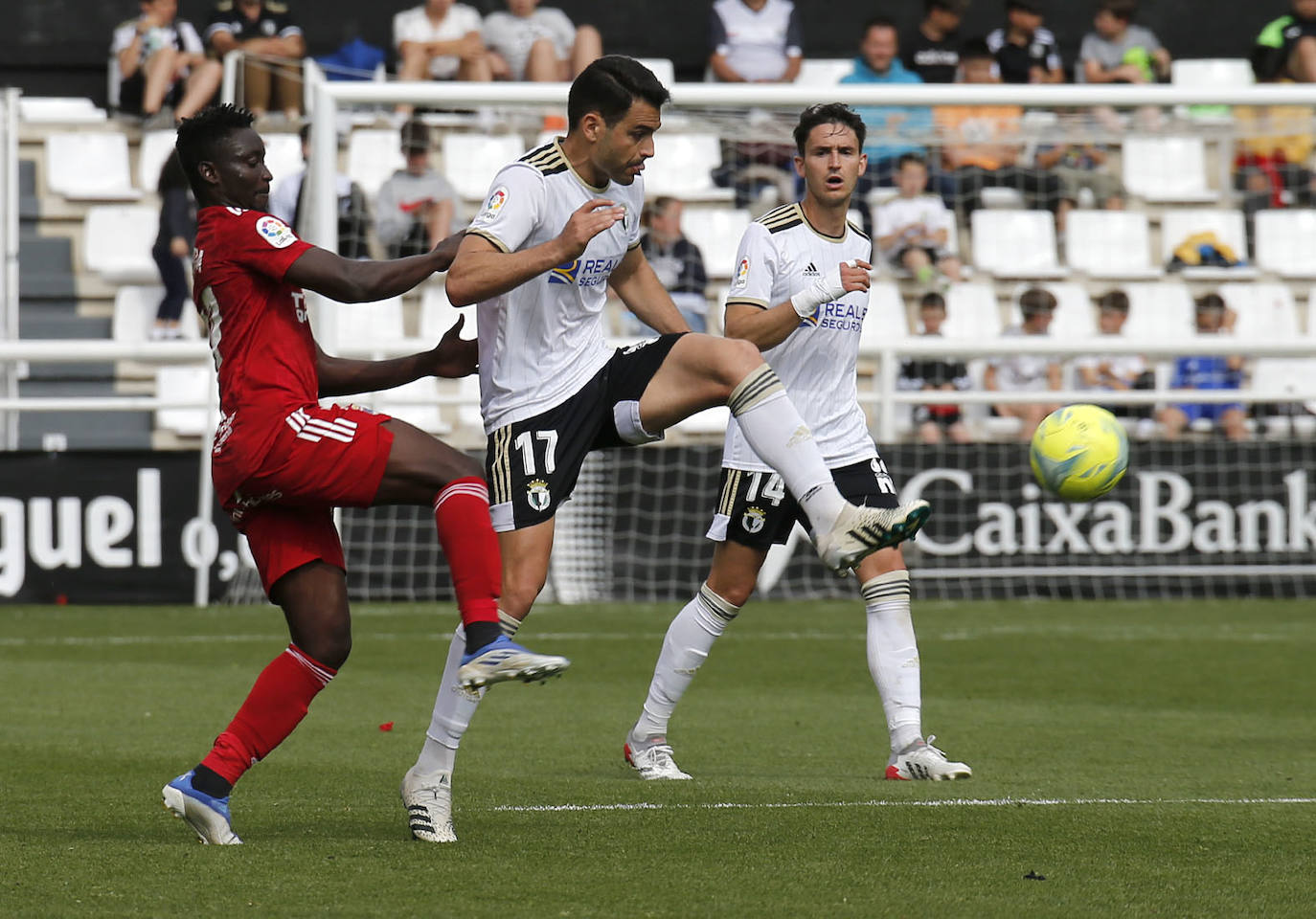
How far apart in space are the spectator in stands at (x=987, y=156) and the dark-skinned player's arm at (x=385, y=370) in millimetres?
9524

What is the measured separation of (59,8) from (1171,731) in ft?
44.0

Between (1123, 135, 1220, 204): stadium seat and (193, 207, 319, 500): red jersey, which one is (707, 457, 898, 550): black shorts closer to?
(193, 207, 319, 500): red jersey

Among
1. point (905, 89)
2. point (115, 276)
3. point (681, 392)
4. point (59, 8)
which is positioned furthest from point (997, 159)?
point (681, 392)

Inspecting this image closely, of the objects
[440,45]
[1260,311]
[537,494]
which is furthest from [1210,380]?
[537,494]

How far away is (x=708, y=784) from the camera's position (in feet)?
20.6

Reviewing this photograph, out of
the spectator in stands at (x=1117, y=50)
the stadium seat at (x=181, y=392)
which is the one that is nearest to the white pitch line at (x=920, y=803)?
the stadium seat at (x=181, y=392)

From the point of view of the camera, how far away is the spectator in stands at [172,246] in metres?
15.1

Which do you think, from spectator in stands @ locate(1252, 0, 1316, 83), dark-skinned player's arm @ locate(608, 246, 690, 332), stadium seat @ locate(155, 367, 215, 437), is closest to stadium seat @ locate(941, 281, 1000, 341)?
spectator in stands @ locate(1252, 0, 1316, 83)

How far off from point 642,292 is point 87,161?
485 inches

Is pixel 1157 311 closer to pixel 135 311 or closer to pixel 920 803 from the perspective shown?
pixel 135 311

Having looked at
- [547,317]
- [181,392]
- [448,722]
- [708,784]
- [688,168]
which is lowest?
[708,784]

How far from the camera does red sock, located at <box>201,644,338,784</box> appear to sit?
17.0 feet

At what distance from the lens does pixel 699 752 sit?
23.5 ft

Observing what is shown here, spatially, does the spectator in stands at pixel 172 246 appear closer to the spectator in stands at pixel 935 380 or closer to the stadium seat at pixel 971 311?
the spectator in stands at pixel 935 380
